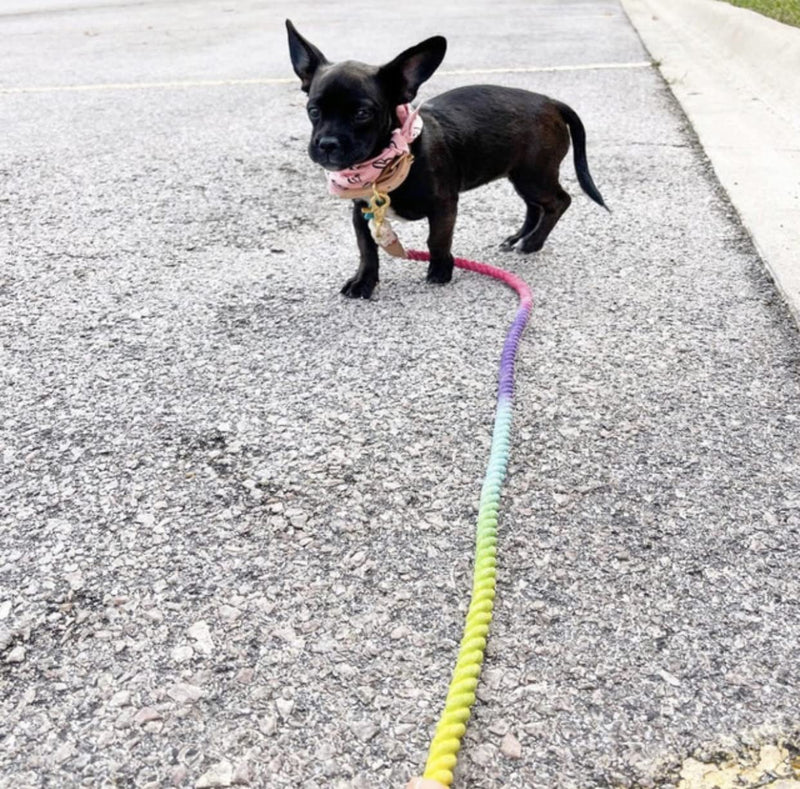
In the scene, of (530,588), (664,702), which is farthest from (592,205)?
(664,702)

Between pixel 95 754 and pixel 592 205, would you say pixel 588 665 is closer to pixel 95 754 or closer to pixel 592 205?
pixel 95 754

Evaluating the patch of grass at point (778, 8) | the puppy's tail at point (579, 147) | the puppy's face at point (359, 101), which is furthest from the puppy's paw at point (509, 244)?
the patch of grass at point (778, 8)

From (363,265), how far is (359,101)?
0.64 meters

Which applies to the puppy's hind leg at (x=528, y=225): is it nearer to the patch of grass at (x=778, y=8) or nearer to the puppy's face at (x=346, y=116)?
the puppy's face at (x=346, y=116)

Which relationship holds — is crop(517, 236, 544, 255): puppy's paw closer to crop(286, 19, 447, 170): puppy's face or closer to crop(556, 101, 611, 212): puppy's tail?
crop(556, 101, 611, 212): puppy's tail

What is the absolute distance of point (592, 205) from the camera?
464 centimetres

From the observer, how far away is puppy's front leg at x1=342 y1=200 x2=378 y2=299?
11.7 ft

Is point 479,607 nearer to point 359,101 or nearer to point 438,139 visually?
point 359,101

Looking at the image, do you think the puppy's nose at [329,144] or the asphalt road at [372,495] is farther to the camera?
the puppy's nose at [329,144]

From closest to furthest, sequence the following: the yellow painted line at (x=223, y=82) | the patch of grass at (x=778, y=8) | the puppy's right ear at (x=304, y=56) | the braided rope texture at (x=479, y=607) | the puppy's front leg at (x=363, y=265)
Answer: the braided rope texture at (x=479, y=607) < the puppy's right ear at (x=304, y=56) < the puppy's front leg at (x=363, y=265) < the yellow painted line at (x=223, y=82) < the patch of grass at (x=778, y=8)

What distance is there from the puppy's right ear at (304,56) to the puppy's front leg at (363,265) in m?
0.50

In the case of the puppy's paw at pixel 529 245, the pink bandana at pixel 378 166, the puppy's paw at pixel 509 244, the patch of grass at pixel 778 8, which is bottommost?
the patch of grass at pixel 778 8

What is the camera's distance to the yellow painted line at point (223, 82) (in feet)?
25.6

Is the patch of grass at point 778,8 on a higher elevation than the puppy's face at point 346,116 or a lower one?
lower
